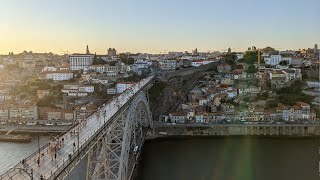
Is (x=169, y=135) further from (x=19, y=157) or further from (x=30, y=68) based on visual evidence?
(x=30, y=68)

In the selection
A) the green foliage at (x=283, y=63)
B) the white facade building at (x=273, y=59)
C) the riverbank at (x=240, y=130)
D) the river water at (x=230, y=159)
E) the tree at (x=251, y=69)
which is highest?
the white facade building at (x=273, y=59)

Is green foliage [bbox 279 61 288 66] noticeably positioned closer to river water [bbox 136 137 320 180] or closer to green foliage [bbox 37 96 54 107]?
river water [bbox 136 137 320 180]

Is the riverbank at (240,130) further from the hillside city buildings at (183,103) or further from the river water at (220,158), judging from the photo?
the hillside city buildings at (183,103)

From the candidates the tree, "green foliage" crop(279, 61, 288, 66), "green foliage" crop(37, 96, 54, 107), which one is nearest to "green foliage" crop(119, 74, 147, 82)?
"green foliage" crop(37, 96, 54, 107)

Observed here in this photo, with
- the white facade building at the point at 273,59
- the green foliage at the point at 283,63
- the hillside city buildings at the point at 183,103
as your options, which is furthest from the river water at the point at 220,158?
the white facade building at the point at 273,59

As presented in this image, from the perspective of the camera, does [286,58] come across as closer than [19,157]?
No

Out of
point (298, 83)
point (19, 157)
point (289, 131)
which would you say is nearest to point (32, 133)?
point (19, 157)
